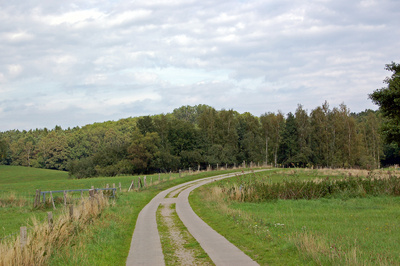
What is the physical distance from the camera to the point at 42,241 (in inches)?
378

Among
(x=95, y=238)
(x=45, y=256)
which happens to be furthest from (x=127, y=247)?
(x=45, y=256)

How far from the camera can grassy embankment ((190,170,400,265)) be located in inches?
356

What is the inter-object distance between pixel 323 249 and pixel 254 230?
162 inches

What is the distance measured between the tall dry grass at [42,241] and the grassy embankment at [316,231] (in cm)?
568

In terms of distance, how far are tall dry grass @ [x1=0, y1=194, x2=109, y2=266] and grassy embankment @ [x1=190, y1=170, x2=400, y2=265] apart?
18.6 feet

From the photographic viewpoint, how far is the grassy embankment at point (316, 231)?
9039 mm

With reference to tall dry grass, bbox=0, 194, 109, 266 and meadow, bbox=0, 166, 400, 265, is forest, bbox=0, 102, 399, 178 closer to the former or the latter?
meadow, bbox=0, 166, 400, 265

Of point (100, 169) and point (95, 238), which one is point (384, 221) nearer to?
point (95, 238)

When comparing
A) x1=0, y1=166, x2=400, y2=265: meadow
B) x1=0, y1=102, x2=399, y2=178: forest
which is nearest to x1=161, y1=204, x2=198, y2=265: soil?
x1=0, y1=166, x2=400, y2=265: meadow

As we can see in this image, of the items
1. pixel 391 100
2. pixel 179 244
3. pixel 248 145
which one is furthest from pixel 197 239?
pixel 248 145

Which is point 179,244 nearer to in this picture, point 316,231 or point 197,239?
point 197,239

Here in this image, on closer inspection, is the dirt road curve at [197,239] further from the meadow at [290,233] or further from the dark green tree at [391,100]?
the dark green tree at [391,100]

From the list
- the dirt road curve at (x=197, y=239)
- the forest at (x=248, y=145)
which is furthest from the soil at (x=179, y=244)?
Result: the forest at (x=248, y=145)

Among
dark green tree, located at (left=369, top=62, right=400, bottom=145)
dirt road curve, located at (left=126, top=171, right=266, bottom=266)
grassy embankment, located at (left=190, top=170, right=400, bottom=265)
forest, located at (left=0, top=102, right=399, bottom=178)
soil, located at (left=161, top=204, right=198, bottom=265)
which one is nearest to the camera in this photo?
grassy embankment, located at (left=190, top=170, right=400, bottom=265)
